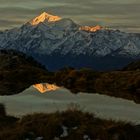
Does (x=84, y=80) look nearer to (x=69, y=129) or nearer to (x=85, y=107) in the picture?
(x=85, y=107)

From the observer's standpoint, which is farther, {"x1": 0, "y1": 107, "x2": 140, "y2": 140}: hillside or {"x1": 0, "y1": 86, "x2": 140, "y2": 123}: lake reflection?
{"x1": 0, "y1": 86, "x2": 140, "y2": 123}: lake reflection

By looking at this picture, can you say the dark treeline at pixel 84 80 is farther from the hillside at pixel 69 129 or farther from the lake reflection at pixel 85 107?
the hillside at pixel 69 129

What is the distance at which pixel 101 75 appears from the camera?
14250cm

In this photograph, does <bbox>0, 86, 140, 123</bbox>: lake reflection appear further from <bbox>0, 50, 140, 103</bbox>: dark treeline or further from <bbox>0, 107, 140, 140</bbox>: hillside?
<bbox>0, 50, 140, 103</bbox>: dark treeline

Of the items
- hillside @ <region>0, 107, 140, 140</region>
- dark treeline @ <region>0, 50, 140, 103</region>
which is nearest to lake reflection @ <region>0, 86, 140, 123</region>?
hillside @ <region>0, 107, 140, 140</region>

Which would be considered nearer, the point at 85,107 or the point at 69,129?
the point at 69,129

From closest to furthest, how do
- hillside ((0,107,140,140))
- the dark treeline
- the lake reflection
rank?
hillside ((0,107,140,140)) < the lake reflection < the dark treeline

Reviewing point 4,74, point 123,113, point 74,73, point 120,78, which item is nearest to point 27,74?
point 4,74

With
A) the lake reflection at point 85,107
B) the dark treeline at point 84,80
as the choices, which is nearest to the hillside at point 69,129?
the lake reflection at point 85,107

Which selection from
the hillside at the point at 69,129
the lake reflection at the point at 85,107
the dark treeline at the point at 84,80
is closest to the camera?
the hillside at the point at 69,129

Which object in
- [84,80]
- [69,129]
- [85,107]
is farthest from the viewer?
[84,80]

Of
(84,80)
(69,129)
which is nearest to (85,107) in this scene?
(69,129)

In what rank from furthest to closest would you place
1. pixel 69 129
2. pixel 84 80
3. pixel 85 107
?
pixel 84 80 → pixel 85 107 → pixel 69 129

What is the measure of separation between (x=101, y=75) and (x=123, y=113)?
297 feet
